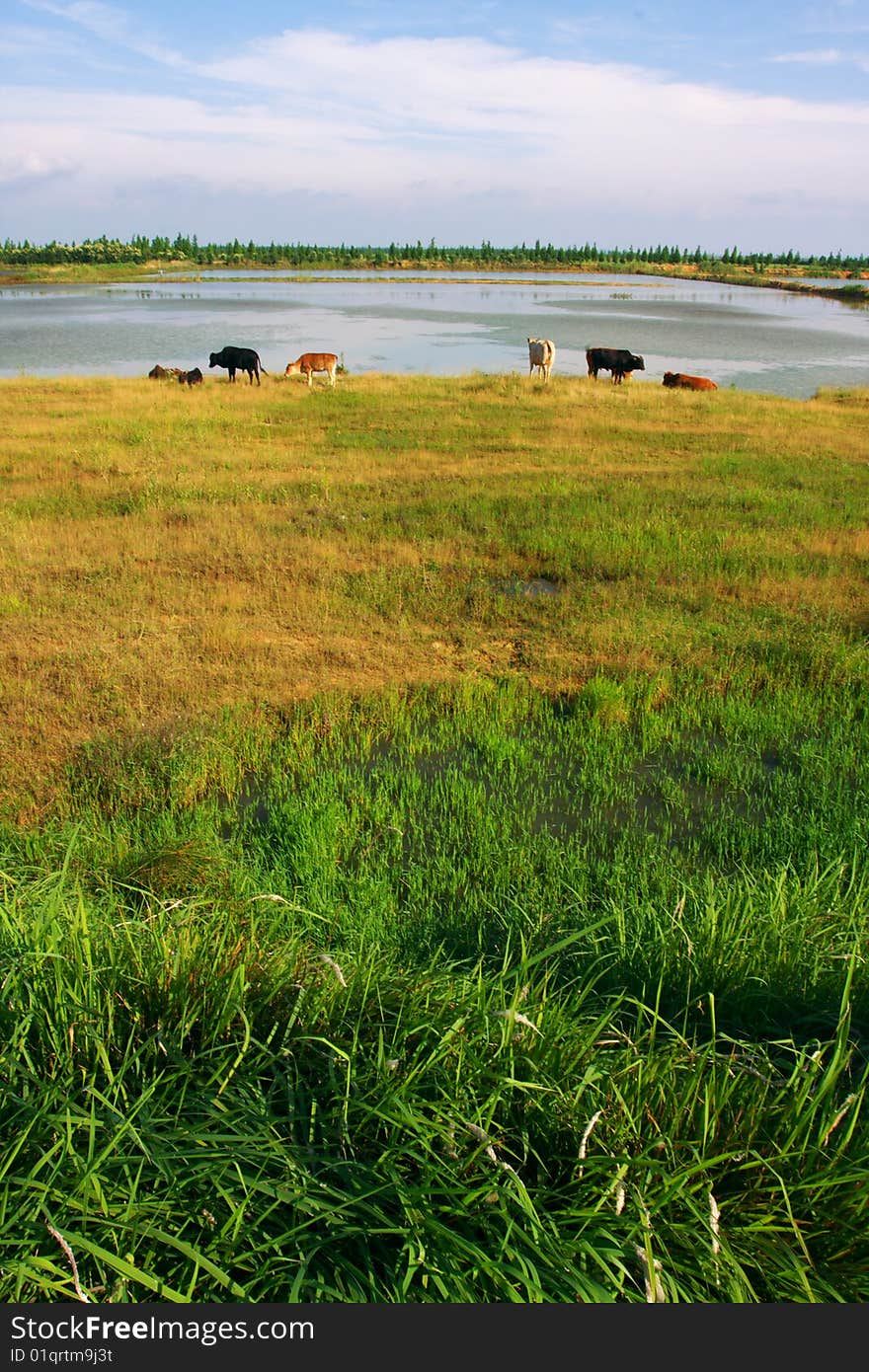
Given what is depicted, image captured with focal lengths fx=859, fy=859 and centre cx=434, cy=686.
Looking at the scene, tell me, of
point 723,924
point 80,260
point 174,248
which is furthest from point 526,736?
point 174,248

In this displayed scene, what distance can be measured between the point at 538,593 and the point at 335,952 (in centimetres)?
585

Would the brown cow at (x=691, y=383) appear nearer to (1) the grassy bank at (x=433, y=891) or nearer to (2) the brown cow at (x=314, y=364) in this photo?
(2) the brown cow at (x=314, y=364)

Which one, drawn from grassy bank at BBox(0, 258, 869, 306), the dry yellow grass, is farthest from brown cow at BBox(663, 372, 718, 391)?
grassy bank at BBox(0, 258, 869, 306)

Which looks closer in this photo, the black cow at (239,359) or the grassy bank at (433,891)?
the grassy bank at (433,891)

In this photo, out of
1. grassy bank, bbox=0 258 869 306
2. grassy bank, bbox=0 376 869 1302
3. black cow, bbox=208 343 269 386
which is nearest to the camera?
grassy bank, bbox=0 376 869 1302

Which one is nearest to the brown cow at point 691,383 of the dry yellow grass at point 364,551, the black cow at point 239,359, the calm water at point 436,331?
the calm water at point 436,331

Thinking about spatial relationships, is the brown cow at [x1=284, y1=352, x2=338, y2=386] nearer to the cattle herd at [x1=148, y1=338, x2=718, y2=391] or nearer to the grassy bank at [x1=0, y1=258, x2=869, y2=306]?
the cattle herd at [x1=148, y1=338, x2=718, y2=391]

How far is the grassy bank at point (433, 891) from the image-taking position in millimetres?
1779

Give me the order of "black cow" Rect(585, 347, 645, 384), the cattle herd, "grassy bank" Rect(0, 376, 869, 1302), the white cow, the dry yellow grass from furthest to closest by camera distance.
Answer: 1. "black cow" Rect(585, 347, 645, 384)
2. the white cow
3. the cattle herd
4. the dry yellow grass
5. "grassy bank" Rect(0, 376, 869, 1302)

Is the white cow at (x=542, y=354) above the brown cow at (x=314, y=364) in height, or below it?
above

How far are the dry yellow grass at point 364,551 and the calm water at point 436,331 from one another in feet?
Answer: 32.1

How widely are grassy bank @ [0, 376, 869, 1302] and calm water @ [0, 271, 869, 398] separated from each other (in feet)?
54.4

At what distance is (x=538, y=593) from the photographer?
27.0 feet

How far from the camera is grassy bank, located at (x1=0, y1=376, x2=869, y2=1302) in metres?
1.78
